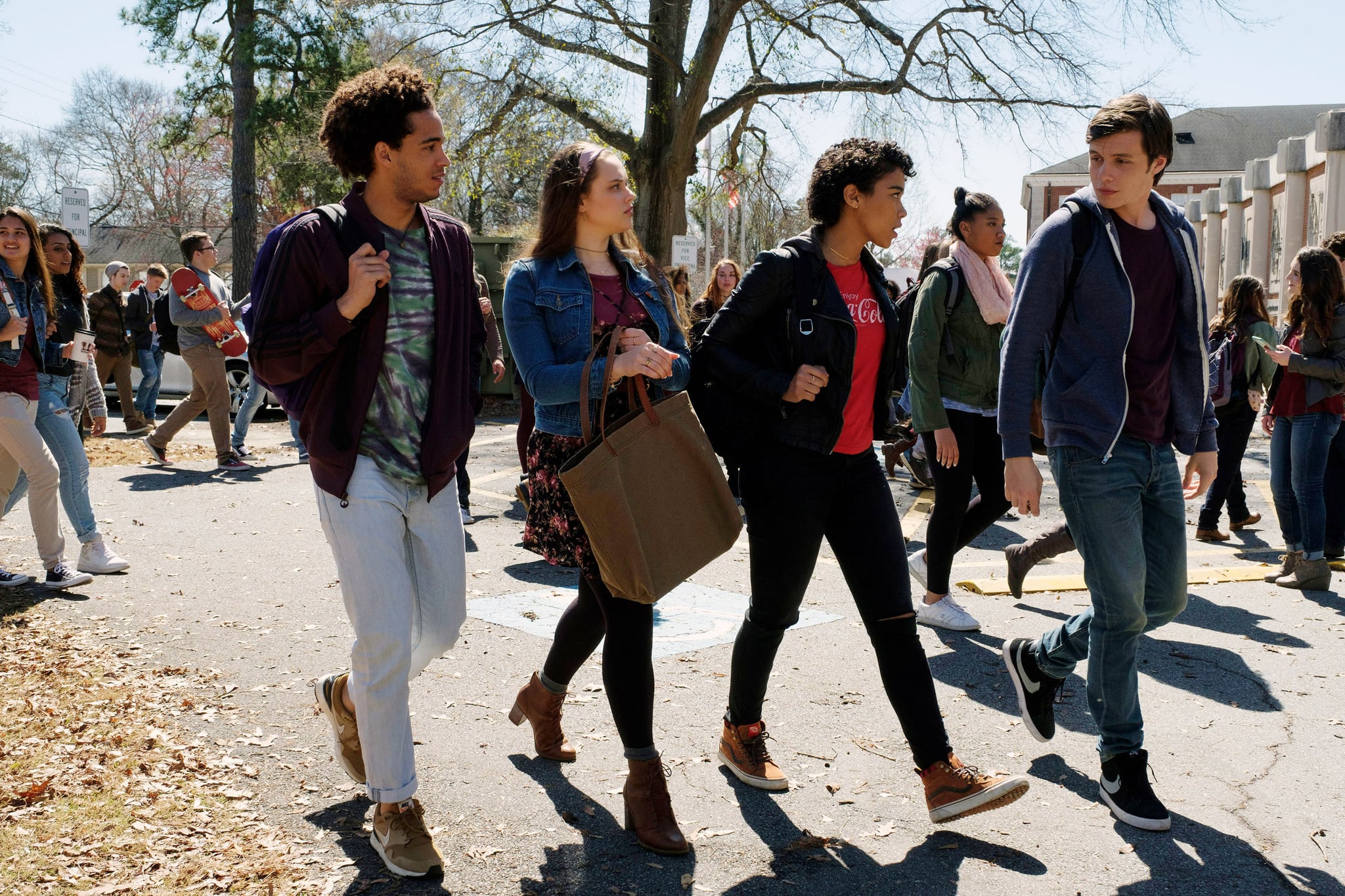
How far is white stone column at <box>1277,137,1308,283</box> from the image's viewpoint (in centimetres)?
2770

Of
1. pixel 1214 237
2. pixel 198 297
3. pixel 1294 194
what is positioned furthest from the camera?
pixel 1214 237

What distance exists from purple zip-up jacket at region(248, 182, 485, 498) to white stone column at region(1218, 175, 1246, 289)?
35.3 meters

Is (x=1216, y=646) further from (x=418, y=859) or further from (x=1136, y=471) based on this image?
(x=418, y=859)

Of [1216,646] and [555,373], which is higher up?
[555,373]


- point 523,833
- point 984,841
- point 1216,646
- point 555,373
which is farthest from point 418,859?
point 1216,646

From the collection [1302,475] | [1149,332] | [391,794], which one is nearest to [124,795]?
[391,794]

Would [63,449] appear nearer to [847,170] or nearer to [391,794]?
[391,794]

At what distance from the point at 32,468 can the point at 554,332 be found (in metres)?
4.30

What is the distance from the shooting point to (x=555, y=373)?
3.29 m

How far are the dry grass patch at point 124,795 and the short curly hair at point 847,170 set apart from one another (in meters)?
2.44

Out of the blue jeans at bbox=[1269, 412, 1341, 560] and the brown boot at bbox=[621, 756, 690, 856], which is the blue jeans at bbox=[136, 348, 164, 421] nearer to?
A: the blue jeans at bbox=[1269, 412, 1341, 560]

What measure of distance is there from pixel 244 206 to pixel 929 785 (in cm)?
2446

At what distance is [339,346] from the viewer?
121 inches

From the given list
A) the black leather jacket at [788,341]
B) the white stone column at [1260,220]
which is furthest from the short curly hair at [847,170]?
the white stone column at [1260,220]
